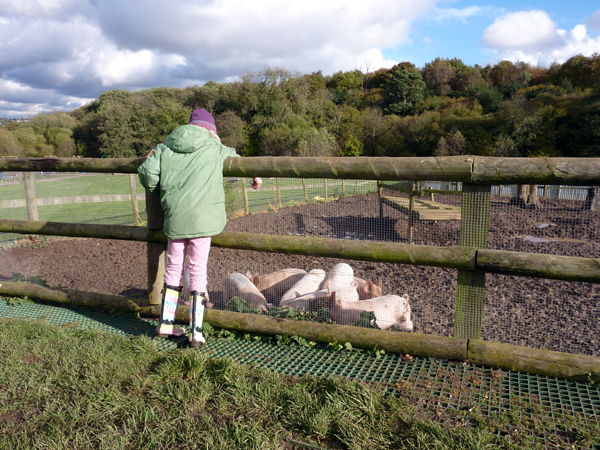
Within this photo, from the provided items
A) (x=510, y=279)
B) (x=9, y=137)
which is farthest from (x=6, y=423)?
(x=9, y=137)

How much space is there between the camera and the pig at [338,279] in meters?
3.90

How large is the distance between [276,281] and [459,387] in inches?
87.2

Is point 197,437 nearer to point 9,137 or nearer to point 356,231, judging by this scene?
point 356,231

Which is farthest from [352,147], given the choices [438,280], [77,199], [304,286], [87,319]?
[87,319]

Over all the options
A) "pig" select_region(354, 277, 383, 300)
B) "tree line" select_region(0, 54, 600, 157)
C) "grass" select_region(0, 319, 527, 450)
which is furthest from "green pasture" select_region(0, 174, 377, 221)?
"tree line" select_region(0, 54, 600, 157)

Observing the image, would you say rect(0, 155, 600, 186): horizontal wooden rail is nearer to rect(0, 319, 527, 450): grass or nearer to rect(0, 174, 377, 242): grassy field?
rect(0, 174, 377, 242): grassy field

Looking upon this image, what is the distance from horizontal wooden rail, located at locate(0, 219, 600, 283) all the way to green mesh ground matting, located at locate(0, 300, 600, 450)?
685 mm

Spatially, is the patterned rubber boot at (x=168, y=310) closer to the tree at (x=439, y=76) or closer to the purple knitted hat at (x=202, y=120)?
the purple knitted hat at (x=202, y=120)

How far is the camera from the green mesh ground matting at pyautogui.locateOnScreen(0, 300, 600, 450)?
211 cm

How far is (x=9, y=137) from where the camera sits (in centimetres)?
5525

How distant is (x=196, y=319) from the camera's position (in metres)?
3.16

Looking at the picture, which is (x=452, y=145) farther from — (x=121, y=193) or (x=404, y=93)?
(x=121, y=193)

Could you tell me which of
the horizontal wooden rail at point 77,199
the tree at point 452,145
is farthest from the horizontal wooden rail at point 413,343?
the tree at point 452,145

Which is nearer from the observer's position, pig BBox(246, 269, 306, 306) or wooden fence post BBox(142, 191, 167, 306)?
wooden fence post BBox(142, 191, 167, 306)
